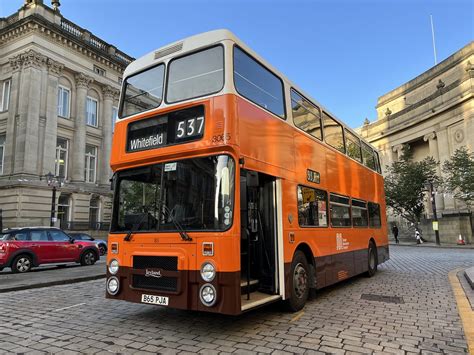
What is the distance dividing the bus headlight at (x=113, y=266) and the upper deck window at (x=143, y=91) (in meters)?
2.71

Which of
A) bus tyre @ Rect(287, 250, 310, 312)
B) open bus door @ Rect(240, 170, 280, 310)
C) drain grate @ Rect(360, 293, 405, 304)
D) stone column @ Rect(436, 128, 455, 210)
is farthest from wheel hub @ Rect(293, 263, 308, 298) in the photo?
stone column @ Rect(436, 128, 455, 210)

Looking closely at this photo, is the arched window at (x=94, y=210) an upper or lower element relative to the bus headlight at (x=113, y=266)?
upper

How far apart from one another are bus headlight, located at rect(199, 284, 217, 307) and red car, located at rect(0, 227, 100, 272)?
40.7ft

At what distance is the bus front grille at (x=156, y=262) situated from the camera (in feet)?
19.1

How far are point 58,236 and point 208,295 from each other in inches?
539

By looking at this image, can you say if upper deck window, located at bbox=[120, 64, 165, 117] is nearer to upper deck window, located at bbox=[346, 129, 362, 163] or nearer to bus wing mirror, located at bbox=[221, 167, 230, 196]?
bus wing mirror, located at bbox=[221, 167, 230, 196]

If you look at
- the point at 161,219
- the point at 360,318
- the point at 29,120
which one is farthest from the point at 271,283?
the point at 29,120

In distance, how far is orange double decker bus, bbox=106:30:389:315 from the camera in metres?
5.64

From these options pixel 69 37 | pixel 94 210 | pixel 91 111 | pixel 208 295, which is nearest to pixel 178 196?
pixel 208 295

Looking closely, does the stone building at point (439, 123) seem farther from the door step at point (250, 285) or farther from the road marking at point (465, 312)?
the door step at point (250, 285)

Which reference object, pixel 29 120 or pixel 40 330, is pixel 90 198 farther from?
pixel 40 330


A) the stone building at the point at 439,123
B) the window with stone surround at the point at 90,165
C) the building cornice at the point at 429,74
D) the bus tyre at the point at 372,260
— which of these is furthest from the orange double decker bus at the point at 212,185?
the building cornice at the point at 429,74

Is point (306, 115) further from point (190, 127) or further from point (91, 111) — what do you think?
point (91, 111)

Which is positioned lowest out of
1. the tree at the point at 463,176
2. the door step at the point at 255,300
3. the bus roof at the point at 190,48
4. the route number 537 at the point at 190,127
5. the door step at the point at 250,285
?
the door step at the point at 255,300
